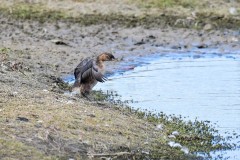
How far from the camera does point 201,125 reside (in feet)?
30.9

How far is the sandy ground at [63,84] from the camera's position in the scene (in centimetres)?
751

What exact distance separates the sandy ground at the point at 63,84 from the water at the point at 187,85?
1.53ft

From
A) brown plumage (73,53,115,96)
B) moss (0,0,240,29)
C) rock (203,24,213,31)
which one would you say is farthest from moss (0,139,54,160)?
rock (203,24,213,31)

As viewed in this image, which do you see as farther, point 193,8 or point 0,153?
point 193,8

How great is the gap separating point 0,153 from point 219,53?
26.9ft

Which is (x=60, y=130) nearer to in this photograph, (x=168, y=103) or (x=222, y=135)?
(x=222, y=135)

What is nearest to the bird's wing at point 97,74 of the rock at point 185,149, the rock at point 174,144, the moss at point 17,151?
the rock at point 174,144

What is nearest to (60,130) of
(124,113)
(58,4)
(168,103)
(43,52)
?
(124,113)

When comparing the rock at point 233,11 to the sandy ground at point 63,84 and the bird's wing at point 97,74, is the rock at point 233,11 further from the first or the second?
the bird's wing at point 97,74

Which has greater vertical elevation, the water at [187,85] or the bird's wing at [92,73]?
the bird's wing at [92,73]

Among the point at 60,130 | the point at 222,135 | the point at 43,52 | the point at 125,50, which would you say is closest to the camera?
the point at 60,130

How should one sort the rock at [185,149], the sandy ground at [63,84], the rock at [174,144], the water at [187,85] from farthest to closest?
1. the water at [187,85]
2. the rock at [174,144]
3. the rock at [185,149]
4. the sandy ground at [63,84]

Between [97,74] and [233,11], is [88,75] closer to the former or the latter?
[97,74]

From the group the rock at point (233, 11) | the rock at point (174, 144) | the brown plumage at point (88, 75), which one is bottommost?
the rock at point (174, 144)
